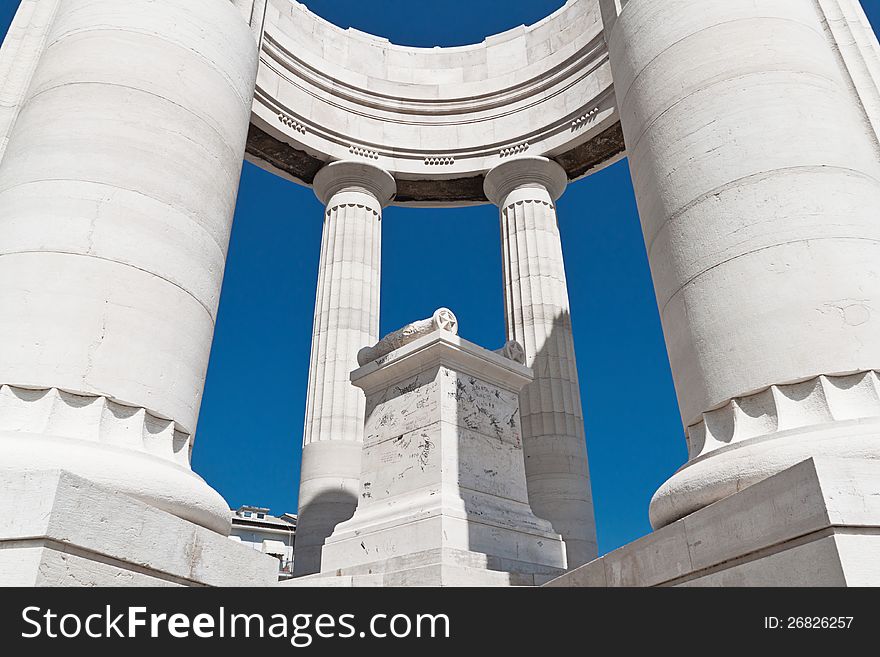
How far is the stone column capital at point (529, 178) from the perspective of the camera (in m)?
62.7

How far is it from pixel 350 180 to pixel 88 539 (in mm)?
53222

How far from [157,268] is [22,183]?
4.50m

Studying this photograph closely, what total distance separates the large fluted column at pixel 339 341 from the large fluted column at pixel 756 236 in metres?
34.6

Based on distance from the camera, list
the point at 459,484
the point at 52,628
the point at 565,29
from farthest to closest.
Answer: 1. the point at 565,29
2. the point at 459,484
3. the point at 52,628

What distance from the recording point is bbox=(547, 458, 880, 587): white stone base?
36.5 ft

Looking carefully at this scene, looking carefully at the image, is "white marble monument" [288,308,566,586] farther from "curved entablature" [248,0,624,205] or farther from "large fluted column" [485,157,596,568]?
"curved entablature" [248,0,624,205]

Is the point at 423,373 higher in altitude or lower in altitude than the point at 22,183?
higher

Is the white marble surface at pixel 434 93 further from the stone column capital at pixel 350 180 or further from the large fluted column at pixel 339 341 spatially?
the large fluted column at pixel 339 341

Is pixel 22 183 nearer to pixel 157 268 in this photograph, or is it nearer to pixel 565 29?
pixel 157 268

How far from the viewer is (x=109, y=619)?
10680mm

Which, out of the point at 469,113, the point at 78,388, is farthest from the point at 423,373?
the point at 469,113

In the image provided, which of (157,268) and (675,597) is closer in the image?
(675,597)

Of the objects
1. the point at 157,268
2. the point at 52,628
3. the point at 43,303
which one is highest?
the point at 157,268

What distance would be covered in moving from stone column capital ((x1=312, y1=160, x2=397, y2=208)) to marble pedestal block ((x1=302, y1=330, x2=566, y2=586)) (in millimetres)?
30928
